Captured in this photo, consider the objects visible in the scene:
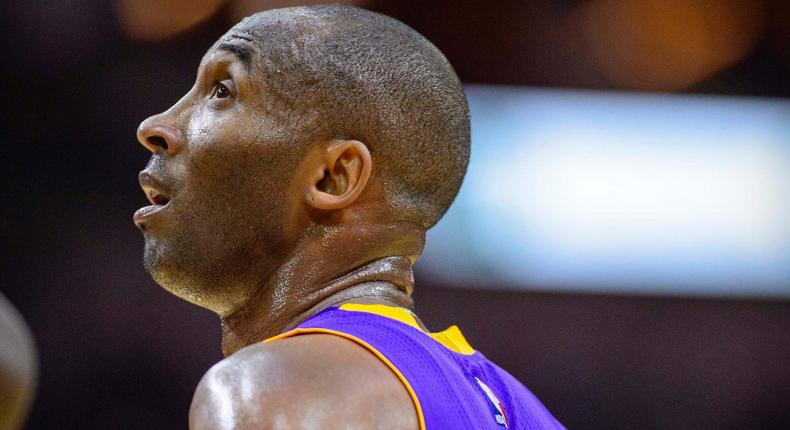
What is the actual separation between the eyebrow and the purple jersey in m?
0.58

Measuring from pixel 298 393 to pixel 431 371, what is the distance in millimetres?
287

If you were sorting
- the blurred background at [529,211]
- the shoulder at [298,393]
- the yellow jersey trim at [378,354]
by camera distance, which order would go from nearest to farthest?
the shoulder at [298,393]
the yellow jersey trim at [378,354]
the blurred background at [529,211]

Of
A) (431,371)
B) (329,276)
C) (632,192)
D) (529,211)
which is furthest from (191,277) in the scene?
(632,192)

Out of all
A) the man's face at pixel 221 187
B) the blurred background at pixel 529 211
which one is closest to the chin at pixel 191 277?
the man's face at pixel 221 187

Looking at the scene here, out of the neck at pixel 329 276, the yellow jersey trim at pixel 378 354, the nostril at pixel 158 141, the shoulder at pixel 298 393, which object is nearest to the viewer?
the shoulder at pixel 298 393

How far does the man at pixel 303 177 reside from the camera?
2.28 metres

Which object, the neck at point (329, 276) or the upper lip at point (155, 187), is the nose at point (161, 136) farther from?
the neck at point (329, 276)

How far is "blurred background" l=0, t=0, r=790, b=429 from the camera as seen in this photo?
6559 millimetres

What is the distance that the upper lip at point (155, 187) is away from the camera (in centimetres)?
236

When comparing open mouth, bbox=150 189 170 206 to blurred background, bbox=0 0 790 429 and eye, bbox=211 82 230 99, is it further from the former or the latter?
blurred background, bbox=0 0 790 429

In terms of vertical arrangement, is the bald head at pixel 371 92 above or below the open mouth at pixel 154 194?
above

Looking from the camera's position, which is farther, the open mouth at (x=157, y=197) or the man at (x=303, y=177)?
the open mouth at (x=157, y=197)

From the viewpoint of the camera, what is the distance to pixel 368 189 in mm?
2312

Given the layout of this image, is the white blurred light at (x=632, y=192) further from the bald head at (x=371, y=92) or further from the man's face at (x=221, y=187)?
the man's face at (x=221, y=187)
